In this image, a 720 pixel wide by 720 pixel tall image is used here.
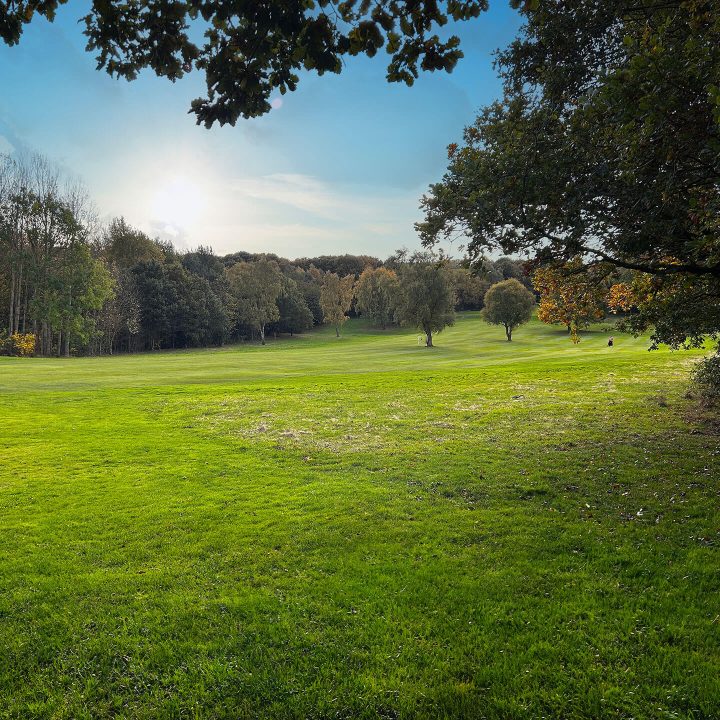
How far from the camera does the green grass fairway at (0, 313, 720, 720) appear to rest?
4715mm

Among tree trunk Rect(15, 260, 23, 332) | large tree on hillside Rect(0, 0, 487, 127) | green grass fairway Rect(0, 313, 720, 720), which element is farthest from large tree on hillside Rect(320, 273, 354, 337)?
large tree on hillside Rect(0, 0, 487, 127)

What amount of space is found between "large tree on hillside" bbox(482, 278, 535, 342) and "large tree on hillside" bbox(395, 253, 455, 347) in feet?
27.2

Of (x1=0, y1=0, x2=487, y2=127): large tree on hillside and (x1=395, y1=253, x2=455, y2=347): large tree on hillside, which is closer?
(x1=0, y1=0, x2=487, y2=127): large tree on hillside

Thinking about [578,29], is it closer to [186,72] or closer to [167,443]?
[186,72]

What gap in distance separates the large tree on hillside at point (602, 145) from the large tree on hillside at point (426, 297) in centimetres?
5265

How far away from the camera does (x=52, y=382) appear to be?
2900 cm

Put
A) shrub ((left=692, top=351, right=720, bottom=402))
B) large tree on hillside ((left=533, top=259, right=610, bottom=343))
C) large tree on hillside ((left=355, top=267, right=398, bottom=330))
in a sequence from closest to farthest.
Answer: large tree on hillside ((left=533, top=259, right=610, bottom=343)) < shrub ((left=692, top=351, right=720, bottom=402)) < large tree on hillside ((left=355, top=267, right=398, bottom=330))

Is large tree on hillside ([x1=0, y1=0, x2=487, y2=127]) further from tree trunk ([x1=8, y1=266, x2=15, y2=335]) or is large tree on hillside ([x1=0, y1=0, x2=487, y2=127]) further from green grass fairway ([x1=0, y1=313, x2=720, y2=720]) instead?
tree trunk ([x1=8, y1=266, x2=15, y2=335])

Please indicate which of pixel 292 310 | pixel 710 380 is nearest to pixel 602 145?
pixel 710 380

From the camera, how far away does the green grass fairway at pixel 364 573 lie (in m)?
4.71

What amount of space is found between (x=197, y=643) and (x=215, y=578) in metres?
1.50

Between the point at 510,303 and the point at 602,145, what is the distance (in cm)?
6490

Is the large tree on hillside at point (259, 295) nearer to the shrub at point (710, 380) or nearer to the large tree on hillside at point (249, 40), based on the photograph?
the shrub at point (710, 380)

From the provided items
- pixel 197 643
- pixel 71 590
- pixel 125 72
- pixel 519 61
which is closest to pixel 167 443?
pixel 71 590
